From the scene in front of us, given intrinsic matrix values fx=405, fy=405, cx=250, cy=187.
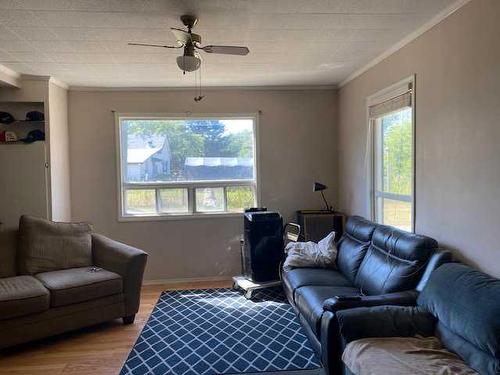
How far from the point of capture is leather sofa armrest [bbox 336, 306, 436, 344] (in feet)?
7.36

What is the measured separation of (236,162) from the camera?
16.8ft


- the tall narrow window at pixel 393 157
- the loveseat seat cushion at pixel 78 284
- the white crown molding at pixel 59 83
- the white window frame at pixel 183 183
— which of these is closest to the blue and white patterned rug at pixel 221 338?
the loveseat seat cushion at pixel 78 284

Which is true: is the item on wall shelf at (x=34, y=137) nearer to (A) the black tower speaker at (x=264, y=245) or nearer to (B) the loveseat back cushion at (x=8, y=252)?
(B) the loveseat back cushion at (x=8, y=252)

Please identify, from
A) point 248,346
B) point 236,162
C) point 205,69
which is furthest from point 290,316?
point 205,69

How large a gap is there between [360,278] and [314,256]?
2.14 ft

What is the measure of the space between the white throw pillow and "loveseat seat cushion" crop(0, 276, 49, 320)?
6.89 feet

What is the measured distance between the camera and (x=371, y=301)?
252 cm

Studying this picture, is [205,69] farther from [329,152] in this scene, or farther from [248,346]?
[248,346]

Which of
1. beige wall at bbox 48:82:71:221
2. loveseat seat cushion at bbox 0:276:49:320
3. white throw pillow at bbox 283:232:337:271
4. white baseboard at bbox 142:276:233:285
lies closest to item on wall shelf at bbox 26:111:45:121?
beige wall at bbox 48:82:71:221

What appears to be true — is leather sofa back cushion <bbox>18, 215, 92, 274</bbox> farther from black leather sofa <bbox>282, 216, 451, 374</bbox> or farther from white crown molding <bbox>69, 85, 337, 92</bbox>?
black leather sofa <bbox>282, 216, 451, 374</bbox>

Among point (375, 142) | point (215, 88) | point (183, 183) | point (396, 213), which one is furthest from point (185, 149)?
point (396, 213)

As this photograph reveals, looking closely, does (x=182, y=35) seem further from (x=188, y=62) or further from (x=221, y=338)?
(x=221, y=338)

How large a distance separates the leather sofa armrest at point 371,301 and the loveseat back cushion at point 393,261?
156 millimetres

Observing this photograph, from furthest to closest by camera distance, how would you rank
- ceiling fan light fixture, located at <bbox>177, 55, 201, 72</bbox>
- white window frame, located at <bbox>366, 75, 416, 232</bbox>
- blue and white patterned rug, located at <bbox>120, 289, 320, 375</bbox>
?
white window frame, located at <bbox>366, 75, 416, 232</bbox> < blue and white patterned rug, located at <bbox>120, 289, 320, 375</bbox> < ceiling fan light fixture, located at <bbox>177, 55, 201, 72</bbox>
